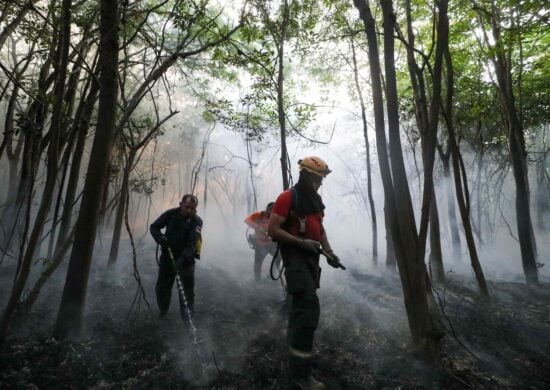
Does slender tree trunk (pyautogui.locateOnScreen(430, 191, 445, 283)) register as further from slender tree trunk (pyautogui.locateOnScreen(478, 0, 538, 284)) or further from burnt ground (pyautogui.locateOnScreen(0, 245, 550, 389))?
slender tree trunk (pyautogui.locateOnScreen(478, 0, 538, 284))

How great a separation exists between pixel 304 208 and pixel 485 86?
9620 millimetres

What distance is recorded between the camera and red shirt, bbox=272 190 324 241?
3.27 metres

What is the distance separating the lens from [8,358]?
334cm

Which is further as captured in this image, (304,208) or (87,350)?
(87,350)

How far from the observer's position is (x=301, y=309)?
9.84 feet

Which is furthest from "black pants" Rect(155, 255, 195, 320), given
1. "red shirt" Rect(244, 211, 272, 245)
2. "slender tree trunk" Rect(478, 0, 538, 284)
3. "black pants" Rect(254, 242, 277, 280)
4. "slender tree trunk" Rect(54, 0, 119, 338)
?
"slender tree trunk" Rect(478, 0, 538, 284)

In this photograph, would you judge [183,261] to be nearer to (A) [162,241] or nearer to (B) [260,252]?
(A) [162,241]

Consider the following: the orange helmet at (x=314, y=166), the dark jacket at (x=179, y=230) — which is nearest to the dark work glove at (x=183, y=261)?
the dark jacket at (x=179, y=230)

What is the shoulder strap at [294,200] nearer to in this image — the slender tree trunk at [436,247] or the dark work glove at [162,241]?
the dark work glove at [162,241]

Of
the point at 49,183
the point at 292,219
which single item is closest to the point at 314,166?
the point at 292,219

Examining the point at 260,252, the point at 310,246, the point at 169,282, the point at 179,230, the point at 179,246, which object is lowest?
the point at 169,282

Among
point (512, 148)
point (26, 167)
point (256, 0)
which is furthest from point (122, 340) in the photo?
point (512, 148)

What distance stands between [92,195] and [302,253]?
248cm

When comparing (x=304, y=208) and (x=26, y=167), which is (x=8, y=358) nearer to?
(x=304, y=208)
